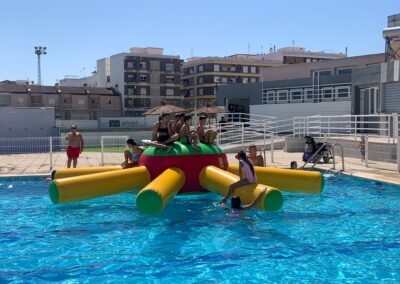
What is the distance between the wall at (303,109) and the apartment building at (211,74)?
42535 mm

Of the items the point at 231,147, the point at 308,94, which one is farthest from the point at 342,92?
the point at 231,147

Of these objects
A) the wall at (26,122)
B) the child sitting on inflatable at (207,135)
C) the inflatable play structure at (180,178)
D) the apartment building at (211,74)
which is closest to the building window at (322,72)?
the wall at (26,122)

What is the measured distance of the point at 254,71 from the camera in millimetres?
88375

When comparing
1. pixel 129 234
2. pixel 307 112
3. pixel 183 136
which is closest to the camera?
pixel 129 234

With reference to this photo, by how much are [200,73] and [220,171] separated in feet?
249

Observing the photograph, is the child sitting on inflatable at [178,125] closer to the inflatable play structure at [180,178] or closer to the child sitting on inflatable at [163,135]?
the child sitting on inflatable at [163,135]

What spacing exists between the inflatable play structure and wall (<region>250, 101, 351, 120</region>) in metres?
22.6

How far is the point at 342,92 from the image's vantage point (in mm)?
37656

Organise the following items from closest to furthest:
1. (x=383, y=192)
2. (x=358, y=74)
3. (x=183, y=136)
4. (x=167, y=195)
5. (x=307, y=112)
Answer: (x=167, y=195) < (x=183, y=136) < (x=383, y=192) < (x=358, y=74) < (x=307, y=112)

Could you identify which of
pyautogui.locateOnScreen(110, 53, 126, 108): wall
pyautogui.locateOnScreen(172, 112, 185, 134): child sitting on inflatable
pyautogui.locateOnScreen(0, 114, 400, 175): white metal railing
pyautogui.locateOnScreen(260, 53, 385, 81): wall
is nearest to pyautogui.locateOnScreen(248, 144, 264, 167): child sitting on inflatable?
pyautogui.locateOnScreen(172, 112, 185, 134): child sitting on inflatable

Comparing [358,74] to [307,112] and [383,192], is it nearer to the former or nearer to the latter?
[307,112]

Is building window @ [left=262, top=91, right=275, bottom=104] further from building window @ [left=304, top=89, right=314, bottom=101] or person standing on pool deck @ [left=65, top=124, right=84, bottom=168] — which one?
person standing on pool deck @ [left=65, top=124, right=84, bottom=168]

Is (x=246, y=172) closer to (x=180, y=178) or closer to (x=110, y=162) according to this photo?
(x=180, y=178)

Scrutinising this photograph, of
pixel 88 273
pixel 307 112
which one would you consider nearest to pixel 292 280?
pixel 88 273
